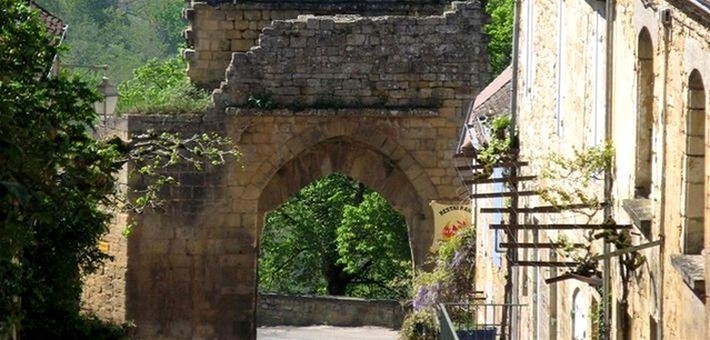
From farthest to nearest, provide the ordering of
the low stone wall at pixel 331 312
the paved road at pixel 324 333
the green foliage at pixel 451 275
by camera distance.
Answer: the low stone wall at pixel 331 312
the paved road at pixel 324 333
the green foliage at pixel 451 275

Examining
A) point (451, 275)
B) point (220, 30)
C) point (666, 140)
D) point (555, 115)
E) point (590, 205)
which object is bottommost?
point (590, 205)

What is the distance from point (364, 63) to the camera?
31.2 meters

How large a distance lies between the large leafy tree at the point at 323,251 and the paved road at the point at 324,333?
20.6ft

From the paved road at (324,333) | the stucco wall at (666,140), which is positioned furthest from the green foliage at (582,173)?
the paved road at (324,333)

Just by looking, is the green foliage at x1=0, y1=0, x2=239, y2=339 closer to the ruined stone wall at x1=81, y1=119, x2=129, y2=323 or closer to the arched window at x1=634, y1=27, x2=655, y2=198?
the arched window at x1=634, y1=27, x2=655, y2=198

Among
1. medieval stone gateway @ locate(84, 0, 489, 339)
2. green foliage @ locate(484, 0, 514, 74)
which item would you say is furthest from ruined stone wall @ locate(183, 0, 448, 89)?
green foliage @ locate(484, 0, 514, 74)

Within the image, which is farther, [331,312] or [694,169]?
[331,312]

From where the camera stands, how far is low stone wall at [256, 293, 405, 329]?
1540 inches

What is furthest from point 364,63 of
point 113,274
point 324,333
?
point 324,333

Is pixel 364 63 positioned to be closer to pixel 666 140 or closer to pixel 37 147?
pixel 37 147

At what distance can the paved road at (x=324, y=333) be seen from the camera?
36.9 meters

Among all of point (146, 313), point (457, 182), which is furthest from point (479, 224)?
point (146, 313)

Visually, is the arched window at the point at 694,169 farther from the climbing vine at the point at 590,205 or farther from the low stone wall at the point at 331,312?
the low stone wall at the point at 331,312

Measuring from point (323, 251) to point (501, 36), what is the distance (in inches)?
219
